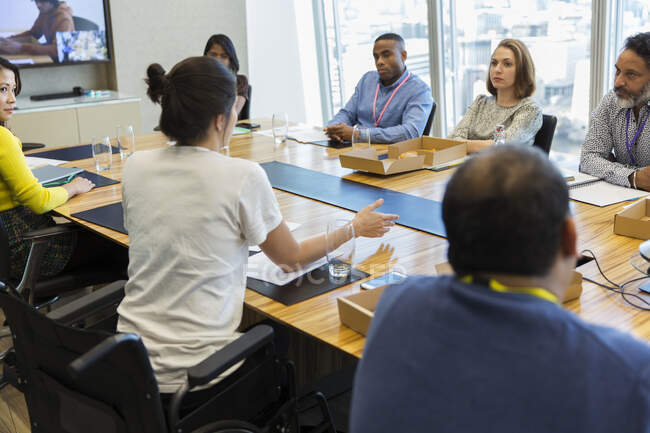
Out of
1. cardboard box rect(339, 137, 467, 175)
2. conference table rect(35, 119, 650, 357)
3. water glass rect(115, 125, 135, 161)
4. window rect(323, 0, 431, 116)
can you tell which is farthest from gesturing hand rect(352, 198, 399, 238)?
window rect(323, 0, 431, 116)

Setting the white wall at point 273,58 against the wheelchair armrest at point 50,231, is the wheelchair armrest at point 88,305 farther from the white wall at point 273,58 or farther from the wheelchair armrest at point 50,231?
the white wall at point 273,58

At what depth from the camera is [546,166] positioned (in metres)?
0.86

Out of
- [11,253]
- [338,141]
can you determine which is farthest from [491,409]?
[338,141]

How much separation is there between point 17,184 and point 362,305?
1585mm

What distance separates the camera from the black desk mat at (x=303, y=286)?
1.76 metres

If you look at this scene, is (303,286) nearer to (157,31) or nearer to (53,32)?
(53,32)

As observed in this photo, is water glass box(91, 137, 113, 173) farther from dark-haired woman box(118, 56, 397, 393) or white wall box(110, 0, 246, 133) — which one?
white wall box(110, 0, 246, 133)

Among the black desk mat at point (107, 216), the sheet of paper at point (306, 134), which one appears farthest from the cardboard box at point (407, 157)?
the black desk mat at point (107, 216)

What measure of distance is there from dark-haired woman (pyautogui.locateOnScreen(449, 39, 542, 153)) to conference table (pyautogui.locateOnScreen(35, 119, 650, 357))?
1.77 feet

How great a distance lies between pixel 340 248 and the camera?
1.86 m

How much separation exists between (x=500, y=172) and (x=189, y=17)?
5.68 metres

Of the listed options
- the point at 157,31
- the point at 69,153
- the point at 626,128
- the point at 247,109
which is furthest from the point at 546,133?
the point at 157,31

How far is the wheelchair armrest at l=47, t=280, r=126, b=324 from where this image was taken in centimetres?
176

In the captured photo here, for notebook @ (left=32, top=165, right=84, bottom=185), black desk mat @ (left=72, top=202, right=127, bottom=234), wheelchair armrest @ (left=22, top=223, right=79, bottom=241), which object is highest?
notebook @ (left=32, top=165, right=84, bottom=185)
